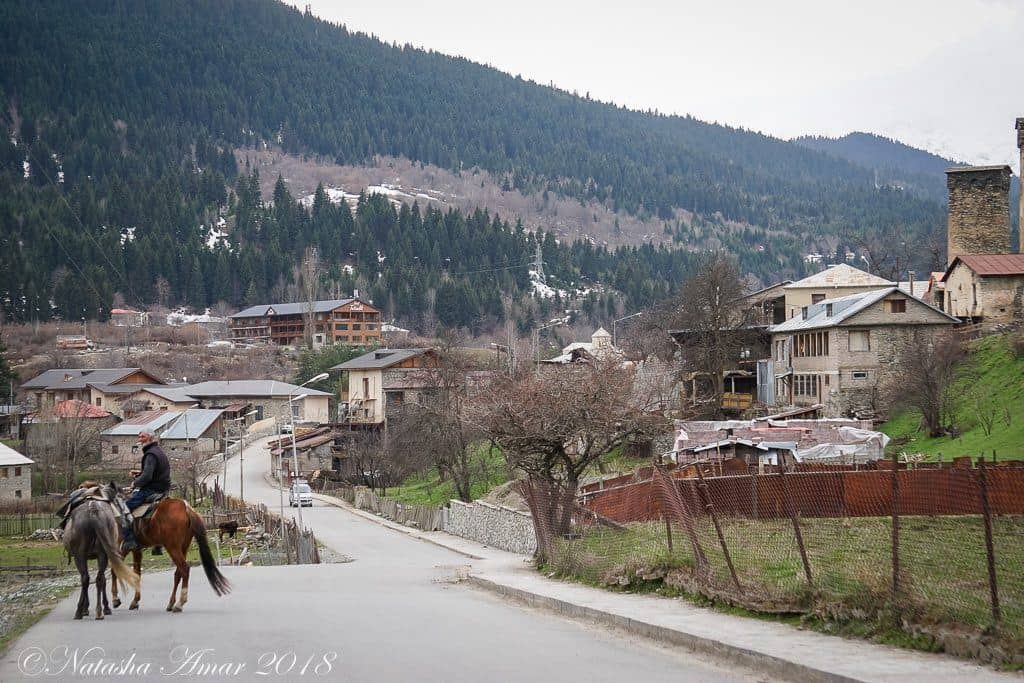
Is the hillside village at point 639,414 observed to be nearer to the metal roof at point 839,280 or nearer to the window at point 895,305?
the window at point 895,305

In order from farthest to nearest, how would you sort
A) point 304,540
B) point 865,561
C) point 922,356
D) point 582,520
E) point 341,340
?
1. point 341,340
2. point 922,356
3. point 304,540
4. point 582,520
5. point 865,561

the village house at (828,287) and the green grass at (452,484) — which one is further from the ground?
the village house at (828,287)

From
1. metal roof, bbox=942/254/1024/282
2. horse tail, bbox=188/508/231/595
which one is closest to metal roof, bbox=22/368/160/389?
metal roof, bbox=942/254/1024/282

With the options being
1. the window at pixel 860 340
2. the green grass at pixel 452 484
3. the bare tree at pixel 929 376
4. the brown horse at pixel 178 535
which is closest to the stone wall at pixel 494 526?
the brown horse at pixel 178 535

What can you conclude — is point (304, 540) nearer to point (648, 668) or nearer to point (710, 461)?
point (710, 461)

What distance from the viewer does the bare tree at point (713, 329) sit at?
224 feet

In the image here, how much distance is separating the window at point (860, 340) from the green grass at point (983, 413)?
5.48 metres

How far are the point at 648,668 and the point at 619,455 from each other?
4544 centimetres

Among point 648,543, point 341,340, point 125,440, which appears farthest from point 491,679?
point 341,340

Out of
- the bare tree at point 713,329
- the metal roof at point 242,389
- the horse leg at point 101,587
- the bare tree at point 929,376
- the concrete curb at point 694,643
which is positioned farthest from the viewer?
the metal roof at point 242,389

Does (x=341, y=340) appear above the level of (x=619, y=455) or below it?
above

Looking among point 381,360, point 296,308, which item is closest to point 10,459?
point 381,360

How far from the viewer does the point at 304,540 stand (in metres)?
36.0

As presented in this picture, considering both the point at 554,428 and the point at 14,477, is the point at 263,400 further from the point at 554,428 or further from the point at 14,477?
the point at 554,428
